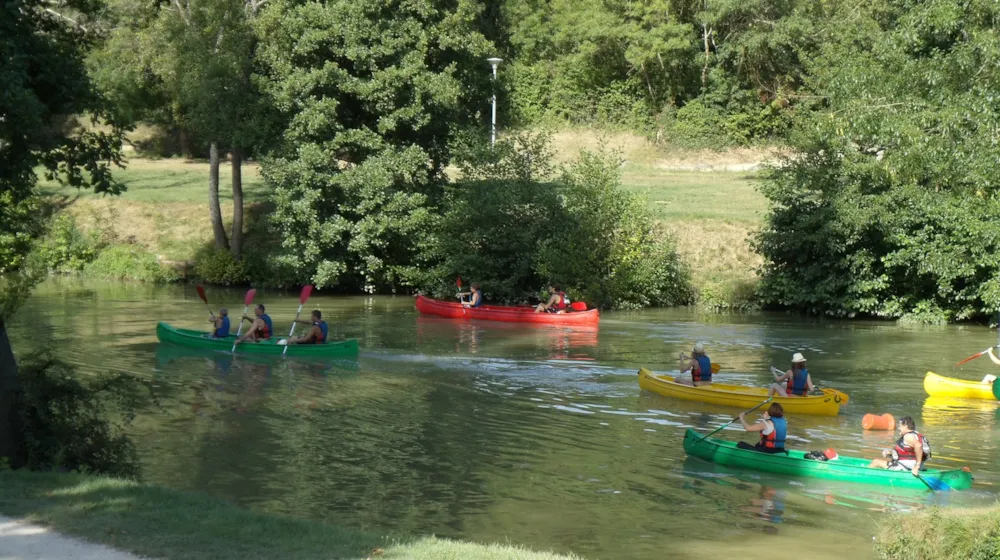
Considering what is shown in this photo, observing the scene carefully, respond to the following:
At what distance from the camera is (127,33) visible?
45812 millimetres

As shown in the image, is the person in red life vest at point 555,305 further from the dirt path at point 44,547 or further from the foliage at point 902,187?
the dirt path at point 44,547

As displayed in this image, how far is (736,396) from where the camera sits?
64.9 ft

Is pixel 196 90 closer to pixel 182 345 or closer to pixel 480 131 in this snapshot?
pixel 480 131

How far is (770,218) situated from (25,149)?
2575 cm

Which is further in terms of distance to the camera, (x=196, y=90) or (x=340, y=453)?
(x=196, y=90)

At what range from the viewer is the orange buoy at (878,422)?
59.2ft

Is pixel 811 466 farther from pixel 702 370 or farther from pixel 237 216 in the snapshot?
pixel 237 216

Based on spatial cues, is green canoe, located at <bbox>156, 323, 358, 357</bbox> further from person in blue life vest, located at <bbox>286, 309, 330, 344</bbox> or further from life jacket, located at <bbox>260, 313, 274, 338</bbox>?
life jacket, located at <bbox>260, 313, 274, 338</bbox>

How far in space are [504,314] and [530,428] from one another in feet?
44.0

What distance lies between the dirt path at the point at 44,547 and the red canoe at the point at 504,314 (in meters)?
21.5

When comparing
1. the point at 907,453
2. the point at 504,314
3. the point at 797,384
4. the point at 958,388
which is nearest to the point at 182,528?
the point at 907,453

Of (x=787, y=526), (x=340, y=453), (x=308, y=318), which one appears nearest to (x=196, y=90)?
(x=308, y=318)

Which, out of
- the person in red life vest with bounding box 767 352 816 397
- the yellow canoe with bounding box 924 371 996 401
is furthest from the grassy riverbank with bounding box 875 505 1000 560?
the yellow canoe with bounding box 924 371 996 401

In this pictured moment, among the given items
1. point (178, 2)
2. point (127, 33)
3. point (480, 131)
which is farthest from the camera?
point (127, 33)
